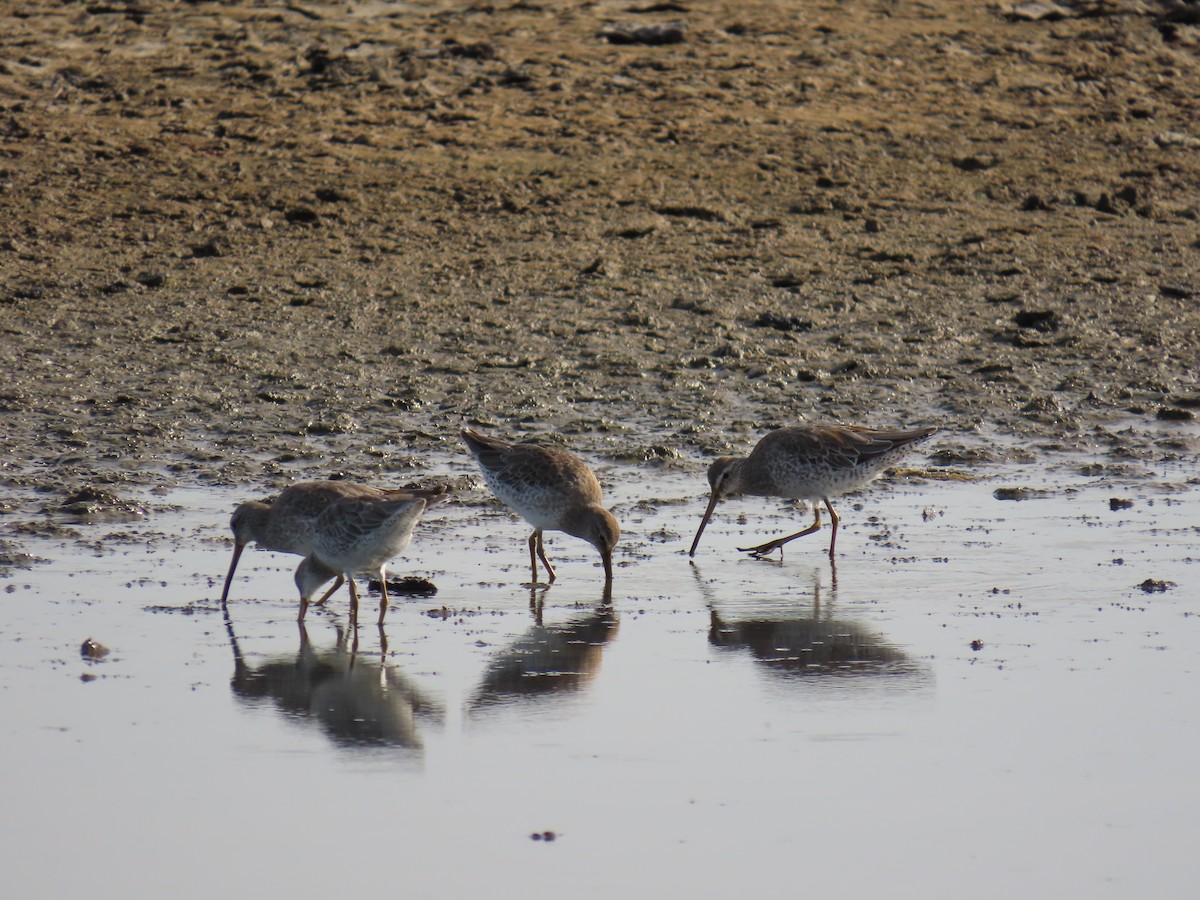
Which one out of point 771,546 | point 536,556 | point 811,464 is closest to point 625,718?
point 536,556

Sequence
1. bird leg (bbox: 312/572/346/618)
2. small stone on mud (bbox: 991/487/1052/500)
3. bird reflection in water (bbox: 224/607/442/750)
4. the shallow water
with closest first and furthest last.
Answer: the shallow water < bird reflection in water (bbox: 224/607/442/750) < bird leg (bbox: 312/572/346/618) < small stone on mud (bbox: 991/487/1052/500)

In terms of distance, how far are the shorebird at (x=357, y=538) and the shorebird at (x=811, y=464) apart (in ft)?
6.97

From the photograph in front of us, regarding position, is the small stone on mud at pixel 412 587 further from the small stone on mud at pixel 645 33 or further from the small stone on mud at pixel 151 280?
the small stone on mud at pixel 645 33

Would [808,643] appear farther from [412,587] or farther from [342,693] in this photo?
[342,693]

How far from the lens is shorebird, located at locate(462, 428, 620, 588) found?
8641mm

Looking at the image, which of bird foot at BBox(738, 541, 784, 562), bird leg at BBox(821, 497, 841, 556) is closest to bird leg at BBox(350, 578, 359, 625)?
bird foot at BBox(738, 541, 784, 562)

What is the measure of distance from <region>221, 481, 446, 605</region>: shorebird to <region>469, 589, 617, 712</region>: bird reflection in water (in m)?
1.04

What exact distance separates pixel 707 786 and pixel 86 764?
201 centimetres

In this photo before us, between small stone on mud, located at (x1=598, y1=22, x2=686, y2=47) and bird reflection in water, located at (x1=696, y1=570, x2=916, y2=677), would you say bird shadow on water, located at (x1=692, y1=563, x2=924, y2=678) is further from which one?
small stone on mud, located at (x1=598, y1=22, x2=686, y2=47)

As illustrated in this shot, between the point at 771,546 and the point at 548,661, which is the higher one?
the point at 548,661

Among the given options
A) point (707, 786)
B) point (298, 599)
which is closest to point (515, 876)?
point (707, 786)

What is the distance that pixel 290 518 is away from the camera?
8336 mm

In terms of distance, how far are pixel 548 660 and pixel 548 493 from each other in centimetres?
177

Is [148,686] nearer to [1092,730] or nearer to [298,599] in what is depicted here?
[298,599]
